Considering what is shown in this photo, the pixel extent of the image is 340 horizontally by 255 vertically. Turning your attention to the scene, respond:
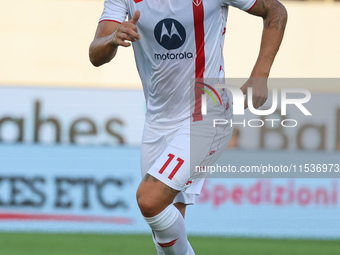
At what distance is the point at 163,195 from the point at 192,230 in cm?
576

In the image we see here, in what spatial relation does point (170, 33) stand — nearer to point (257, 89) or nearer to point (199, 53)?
point (199, 53)

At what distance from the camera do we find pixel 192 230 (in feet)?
32.2

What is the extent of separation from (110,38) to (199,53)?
0.61 metres

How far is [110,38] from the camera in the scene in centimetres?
415

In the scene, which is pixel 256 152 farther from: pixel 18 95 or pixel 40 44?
pixel 40 44

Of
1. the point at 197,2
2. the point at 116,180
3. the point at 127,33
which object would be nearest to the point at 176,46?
the point at 197,2

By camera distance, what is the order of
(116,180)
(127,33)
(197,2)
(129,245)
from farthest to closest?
1. (116,180)
2. (129,245)
3. (197,2)
4. (127,33)

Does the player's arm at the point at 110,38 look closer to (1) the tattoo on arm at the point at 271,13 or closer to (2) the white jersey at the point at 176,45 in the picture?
(2) the white jersey at the point at 176,45

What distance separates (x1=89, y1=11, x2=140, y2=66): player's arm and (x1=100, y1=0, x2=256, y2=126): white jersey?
0.28ft

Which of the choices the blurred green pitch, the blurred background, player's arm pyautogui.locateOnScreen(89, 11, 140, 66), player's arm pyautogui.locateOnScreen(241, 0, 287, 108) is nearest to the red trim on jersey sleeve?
player's arm pyautogui.locateOnScreen(241, 0, 287, 108)

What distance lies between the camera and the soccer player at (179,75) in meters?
4.21

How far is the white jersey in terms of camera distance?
4363 millimetres

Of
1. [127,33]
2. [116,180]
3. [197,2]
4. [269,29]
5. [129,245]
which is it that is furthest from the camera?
[116,180]

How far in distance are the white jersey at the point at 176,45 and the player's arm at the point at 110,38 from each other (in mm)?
85
